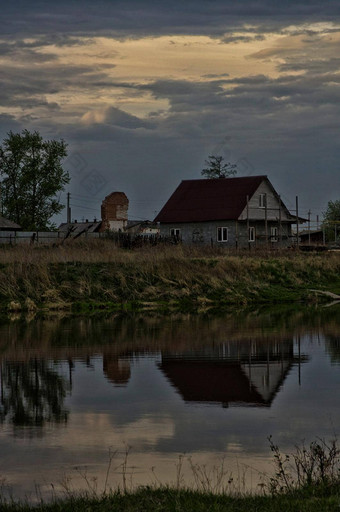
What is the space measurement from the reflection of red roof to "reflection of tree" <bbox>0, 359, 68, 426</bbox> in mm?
2259

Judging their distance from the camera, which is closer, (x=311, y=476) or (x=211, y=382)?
(x=311, y=476)

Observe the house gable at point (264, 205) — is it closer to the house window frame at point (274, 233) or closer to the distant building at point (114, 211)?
the house window frame at point (274, 233)

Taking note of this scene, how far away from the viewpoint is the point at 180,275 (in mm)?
39500

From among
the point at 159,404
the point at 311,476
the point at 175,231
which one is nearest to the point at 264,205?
the point at 175,231

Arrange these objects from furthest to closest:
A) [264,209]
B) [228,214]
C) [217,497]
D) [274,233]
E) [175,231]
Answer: [274,233], [175,231], [264,209], [228,214], [217,497]

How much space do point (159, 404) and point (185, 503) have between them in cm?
628

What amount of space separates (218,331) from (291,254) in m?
26.4

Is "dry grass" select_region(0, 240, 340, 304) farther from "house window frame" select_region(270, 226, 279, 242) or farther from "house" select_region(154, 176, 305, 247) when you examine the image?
"house window frame" select_region(270, 226, 279, 242)

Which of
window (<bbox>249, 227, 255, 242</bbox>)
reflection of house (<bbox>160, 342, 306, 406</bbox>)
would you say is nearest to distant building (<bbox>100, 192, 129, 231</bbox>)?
window (<bbox>249, 227, 255, 242</bbox>)

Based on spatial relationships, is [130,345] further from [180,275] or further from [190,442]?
[180,275]

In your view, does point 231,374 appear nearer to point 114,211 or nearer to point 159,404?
point 159,404

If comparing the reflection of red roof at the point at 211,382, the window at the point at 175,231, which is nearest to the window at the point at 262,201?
the window at the point at 175,231

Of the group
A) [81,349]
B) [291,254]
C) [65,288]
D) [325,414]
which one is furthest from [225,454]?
[291,254]

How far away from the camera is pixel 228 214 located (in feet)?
242
